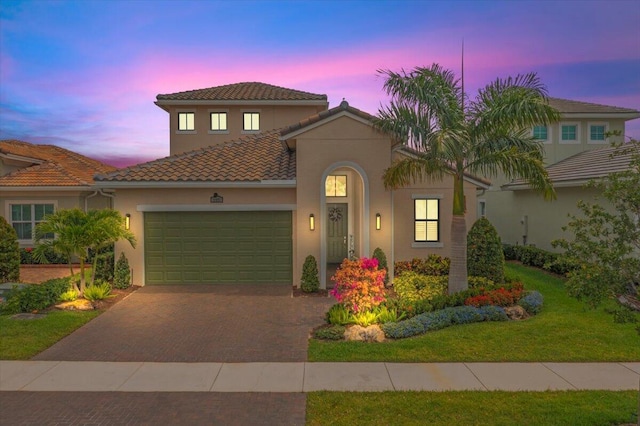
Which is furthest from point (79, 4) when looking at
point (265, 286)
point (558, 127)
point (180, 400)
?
point (558, 127)

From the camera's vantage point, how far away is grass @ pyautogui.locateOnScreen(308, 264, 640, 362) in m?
8.33

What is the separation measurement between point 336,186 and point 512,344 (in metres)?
9.71

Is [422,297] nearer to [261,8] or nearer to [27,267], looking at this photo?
[261,8]

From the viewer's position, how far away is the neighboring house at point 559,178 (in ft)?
56.9

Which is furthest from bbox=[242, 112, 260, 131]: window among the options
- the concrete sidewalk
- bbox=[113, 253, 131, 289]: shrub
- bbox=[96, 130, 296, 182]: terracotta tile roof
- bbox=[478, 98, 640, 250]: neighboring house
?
the concrete sidewalk

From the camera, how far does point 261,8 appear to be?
15719 mm

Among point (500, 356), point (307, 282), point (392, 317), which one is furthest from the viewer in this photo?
point (307, 282)

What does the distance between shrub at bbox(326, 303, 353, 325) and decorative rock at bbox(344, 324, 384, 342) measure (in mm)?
437

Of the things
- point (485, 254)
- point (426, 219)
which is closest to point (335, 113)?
point (426, 219)

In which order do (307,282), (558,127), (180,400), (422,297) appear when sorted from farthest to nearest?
(558,127)
(307,282)
(422,297)
(180,400)

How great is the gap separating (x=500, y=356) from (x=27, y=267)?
19.0m

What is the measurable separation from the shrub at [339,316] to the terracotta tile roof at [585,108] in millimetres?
20003

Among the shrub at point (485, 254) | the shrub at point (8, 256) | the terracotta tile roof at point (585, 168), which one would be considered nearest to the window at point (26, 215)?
the shrub at point (8, 256)

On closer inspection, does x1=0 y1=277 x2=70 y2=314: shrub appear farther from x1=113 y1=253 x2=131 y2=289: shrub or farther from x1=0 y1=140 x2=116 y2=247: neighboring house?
x1=0 y1=140 x2=116 y2=247: neighboring house
